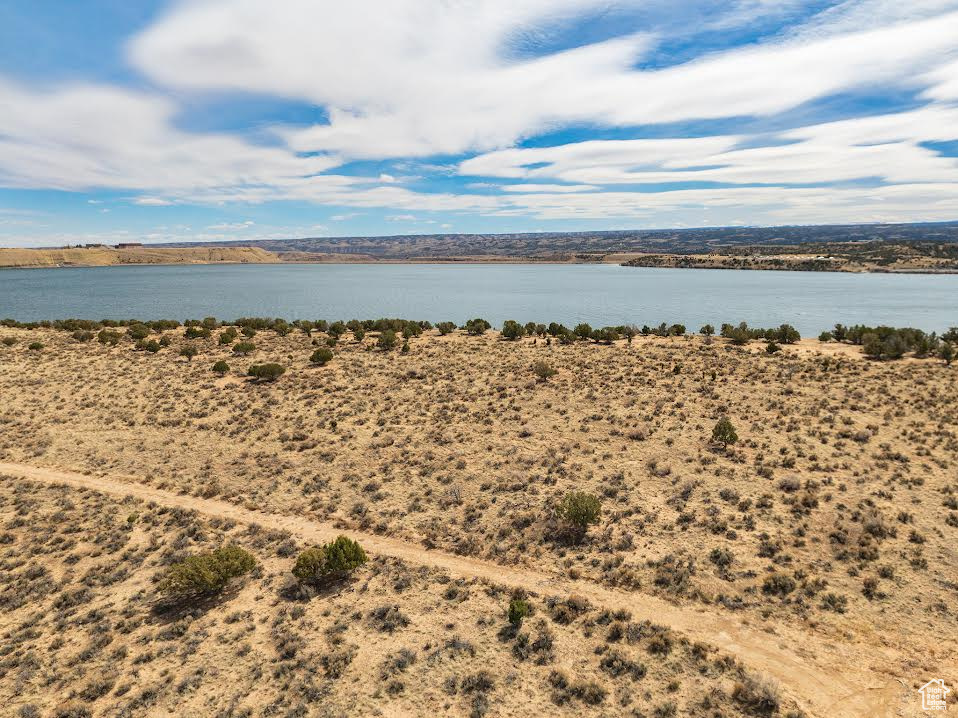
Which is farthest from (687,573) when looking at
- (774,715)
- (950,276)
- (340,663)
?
(950,276)

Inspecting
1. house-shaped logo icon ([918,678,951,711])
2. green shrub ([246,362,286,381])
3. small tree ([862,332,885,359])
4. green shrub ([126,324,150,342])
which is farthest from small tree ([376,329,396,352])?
house-shaped logo icon ([918,678,951,711])

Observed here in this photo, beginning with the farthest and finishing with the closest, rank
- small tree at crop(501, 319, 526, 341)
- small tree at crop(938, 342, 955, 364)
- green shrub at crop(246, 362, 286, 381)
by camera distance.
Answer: small tree at crop(501, 319, 526, 341), green shrub at crop(246, 362, 286, 381), small tree at crop(938, 342, 955, 364)

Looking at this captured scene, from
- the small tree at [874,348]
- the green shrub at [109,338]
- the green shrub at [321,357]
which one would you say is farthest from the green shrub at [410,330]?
the small tree at [874,348]

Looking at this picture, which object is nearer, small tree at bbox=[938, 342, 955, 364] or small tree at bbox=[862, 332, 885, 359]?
small tree at bbox=[938, 342, 955, 364]

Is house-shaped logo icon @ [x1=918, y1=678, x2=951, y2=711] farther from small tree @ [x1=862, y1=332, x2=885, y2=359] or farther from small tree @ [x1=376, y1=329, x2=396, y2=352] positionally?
small tree @ [x1=376, y1=329, x2=396, y2=352]

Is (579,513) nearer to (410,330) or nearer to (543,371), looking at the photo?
(543,371)

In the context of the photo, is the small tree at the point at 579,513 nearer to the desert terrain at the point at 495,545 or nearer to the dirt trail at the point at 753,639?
the desert terrain at the point at 495,545
